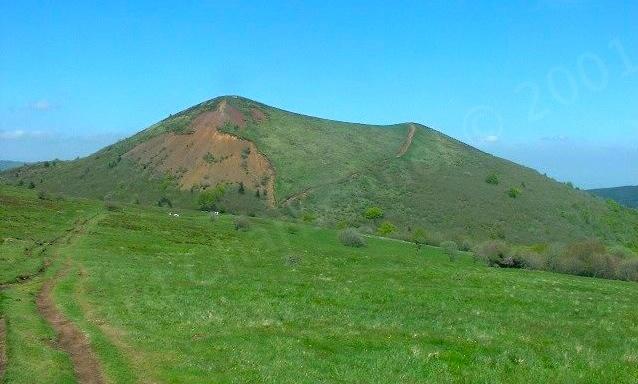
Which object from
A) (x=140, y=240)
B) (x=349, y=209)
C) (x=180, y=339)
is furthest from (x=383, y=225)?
(x=180, y=339)

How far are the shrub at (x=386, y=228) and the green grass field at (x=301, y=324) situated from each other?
5735 centimetres

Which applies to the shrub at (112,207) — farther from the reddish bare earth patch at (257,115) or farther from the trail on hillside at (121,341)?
the reddish bare earth patch at (257,115)

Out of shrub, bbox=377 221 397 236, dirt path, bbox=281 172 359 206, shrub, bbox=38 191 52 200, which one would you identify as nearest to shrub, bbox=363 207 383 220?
shrub, bbox=377 221 397 236

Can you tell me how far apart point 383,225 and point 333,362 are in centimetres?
9308

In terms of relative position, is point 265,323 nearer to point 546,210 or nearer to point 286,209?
point 286,209

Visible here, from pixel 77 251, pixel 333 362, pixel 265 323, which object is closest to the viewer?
pixel 333 362

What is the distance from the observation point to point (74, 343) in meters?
17.5

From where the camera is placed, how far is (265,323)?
2016cm

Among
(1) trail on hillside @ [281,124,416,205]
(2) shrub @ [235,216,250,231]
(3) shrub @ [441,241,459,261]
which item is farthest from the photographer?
(1) trail on hillside @ [281,124,416,205]

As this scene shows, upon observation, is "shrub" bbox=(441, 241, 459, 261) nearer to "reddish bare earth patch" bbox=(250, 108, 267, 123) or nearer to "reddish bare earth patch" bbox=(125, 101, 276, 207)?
"reddish bare earth patch" bbox=(125, 101, 276, 207)

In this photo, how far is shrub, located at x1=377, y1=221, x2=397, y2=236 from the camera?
100250 mm

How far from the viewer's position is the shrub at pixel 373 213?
381 ft

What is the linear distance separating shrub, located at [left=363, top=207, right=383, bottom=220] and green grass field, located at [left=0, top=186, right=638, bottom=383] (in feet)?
239

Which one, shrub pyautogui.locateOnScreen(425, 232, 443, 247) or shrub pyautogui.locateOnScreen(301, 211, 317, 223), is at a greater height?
shrub pyautogui.locateOnScreen(301, 211, 317, 223)
